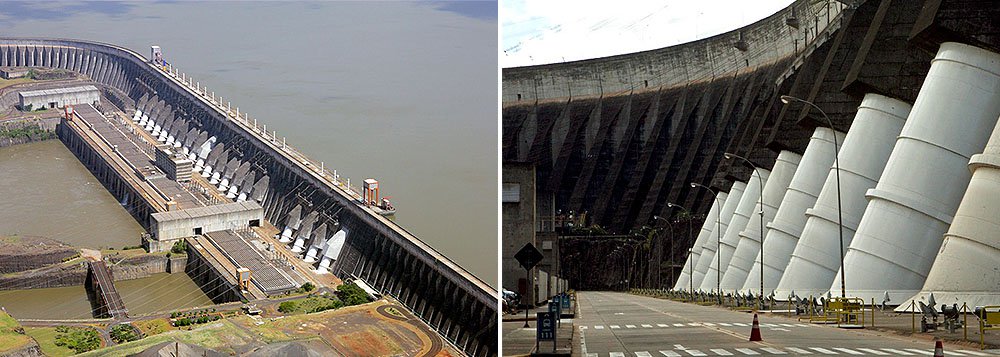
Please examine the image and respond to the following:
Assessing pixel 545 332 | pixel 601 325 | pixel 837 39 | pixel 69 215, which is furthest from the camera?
pixel 837 39

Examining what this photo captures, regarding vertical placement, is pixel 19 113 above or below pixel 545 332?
above

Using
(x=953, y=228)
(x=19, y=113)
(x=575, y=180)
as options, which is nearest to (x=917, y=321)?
(x=953, y=228)

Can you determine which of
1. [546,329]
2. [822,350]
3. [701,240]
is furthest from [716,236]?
[822,350]

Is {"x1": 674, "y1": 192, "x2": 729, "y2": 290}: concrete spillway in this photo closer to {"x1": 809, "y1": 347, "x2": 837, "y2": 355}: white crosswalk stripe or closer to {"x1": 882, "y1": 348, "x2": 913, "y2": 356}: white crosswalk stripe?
{"x1": 809, "y1": 347, "x2": 837, "y2": 355}: white crosswalk stripe

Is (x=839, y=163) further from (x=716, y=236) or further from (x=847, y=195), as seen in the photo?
(x=716, y=236)

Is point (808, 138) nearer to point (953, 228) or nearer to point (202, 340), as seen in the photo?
point (953, 228)

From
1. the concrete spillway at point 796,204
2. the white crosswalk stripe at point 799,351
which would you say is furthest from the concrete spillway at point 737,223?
the white crosswalk stripe at point 799,351

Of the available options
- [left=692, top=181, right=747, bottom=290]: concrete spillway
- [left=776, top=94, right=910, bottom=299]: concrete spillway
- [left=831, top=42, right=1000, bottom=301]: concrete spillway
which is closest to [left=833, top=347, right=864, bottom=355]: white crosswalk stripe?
[left=831, top=42, right=1000, bottom=301]: concrete spillway
